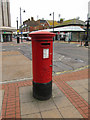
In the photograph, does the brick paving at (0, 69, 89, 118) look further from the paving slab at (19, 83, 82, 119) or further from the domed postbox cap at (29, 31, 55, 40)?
the domed postbox cap at (29, 31, 55, 40)

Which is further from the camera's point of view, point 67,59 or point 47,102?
point 67,59

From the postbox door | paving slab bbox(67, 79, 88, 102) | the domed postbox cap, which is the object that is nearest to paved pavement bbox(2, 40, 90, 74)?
the postbox door

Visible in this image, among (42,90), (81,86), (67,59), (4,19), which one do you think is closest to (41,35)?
(42,90)

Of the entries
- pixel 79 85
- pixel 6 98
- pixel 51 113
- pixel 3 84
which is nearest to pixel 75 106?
pixel 51 113

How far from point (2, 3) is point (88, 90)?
35.6m

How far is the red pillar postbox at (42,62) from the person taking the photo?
10.7ft

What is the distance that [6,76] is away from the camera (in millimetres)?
5699

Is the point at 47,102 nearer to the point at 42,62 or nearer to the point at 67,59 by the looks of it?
the point at 42,62

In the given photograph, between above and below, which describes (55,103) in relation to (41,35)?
below

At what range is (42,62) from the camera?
133 inches

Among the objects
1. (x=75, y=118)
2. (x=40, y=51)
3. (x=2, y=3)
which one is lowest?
(x=75, y=118)

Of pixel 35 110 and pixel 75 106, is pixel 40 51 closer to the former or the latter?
pixel 35 110

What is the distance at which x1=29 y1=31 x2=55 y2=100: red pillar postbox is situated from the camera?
3.25 metres

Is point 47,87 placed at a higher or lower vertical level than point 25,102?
higher
